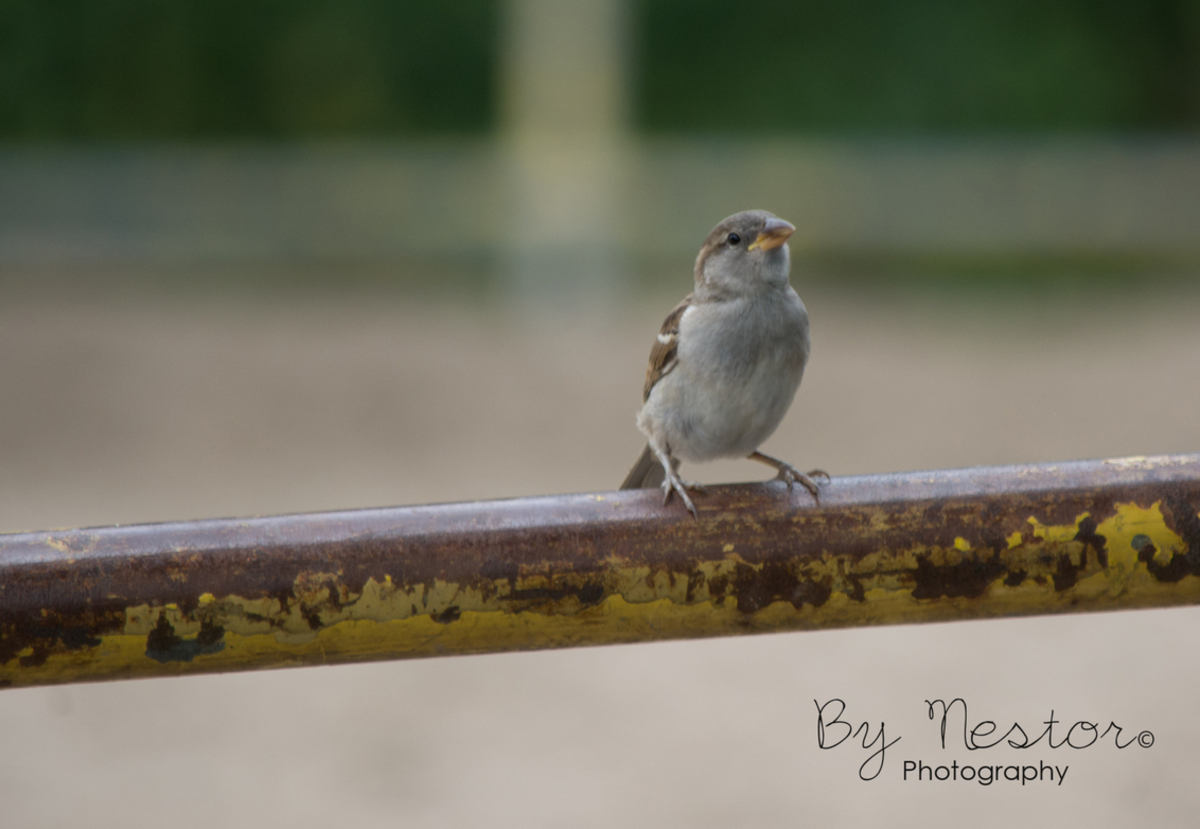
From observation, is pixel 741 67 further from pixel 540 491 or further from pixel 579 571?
pixel 579 571

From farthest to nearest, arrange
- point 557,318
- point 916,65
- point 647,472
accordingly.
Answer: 1. point 916,65
2. point 557,318
3. point 647,472

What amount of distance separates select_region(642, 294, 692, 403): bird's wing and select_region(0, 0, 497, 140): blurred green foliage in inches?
545

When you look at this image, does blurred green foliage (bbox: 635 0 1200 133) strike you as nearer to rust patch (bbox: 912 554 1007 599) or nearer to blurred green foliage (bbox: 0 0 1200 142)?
blurred green foliage (bbox: 0 0 1200 142)

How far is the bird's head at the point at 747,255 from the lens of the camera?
2.50 metres

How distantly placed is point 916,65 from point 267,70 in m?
8.13

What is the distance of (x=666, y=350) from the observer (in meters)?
2.62

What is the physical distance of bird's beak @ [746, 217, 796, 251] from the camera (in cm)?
247

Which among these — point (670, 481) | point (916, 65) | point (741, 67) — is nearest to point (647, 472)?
point (670, 481)

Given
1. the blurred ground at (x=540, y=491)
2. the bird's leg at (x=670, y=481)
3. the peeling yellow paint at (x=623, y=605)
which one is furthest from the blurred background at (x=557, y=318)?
the peeling yellow paint at (x=623, y=605)

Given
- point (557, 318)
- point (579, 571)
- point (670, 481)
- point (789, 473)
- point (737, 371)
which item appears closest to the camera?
point (579, 571)

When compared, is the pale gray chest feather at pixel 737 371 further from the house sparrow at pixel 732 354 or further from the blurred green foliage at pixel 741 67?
the blurred green foliage at pixel 741 67

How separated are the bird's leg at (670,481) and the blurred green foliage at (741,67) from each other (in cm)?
1354

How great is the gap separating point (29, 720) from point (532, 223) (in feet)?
27.6

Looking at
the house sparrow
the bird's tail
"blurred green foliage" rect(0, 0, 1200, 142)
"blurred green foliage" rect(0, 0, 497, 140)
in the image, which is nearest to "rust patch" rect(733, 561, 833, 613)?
the house sparrow
